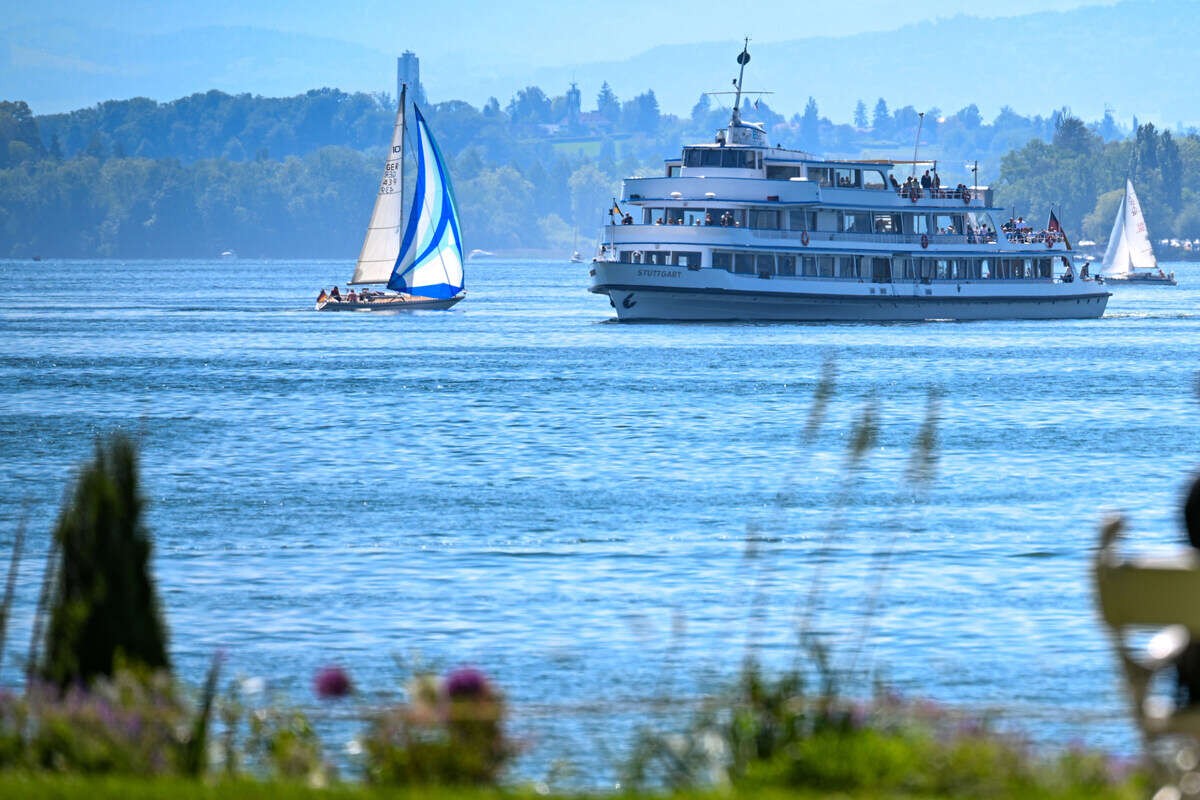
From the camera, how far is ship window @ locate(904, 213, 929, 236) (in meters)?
79.3

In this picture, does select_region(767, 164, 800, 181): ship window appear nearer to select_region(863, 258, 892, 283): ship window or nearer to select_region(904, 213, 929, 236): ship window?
select_region(863, 258, 892, 283): ship window

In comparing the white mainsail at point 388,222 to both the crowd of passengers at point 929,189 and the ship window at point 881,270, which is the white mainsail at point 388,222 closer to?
the ship window at point 881,270

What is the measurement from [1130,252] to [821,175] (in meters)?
99.6

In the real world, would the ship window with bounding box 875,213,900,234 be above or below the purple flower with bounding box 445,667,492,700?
below

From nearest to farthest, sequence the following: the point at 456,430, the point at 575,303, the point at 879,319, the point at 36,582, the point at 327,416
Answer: the point at 36,582 → the point at 456,430 → the point at 327,416 → the point at 879,319 → the point at 575,303

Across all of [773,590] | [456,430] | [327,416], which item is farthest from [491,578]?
[327,416]

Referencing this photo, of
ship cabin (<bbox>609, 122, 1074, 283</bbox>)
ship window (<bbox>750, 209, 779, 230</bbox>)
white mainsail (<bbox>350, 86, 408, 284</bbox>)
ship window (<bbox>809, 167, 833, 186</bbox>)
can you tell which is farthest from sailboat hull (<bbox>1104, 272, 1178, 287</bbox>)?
ship window (<bbox>750, 209, 779, 230</bbox>)

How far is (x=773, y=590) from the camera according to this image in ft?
63.0

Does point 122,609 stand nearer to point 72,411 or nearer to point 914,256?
point 72,411

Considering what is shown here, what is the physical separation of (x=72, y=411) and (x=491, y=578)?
26972 millimetres

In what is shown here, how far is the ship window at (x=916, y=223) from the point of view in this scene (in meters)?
79.3

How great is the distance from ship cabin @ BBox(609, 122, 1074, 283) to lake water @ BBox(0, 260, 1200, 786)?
380 inches

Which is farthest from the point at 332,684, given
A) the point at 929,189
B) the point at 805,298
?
the point at 929,189

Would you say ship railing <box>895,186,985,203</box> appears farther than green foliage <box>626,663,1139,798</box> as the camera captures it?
Yes
